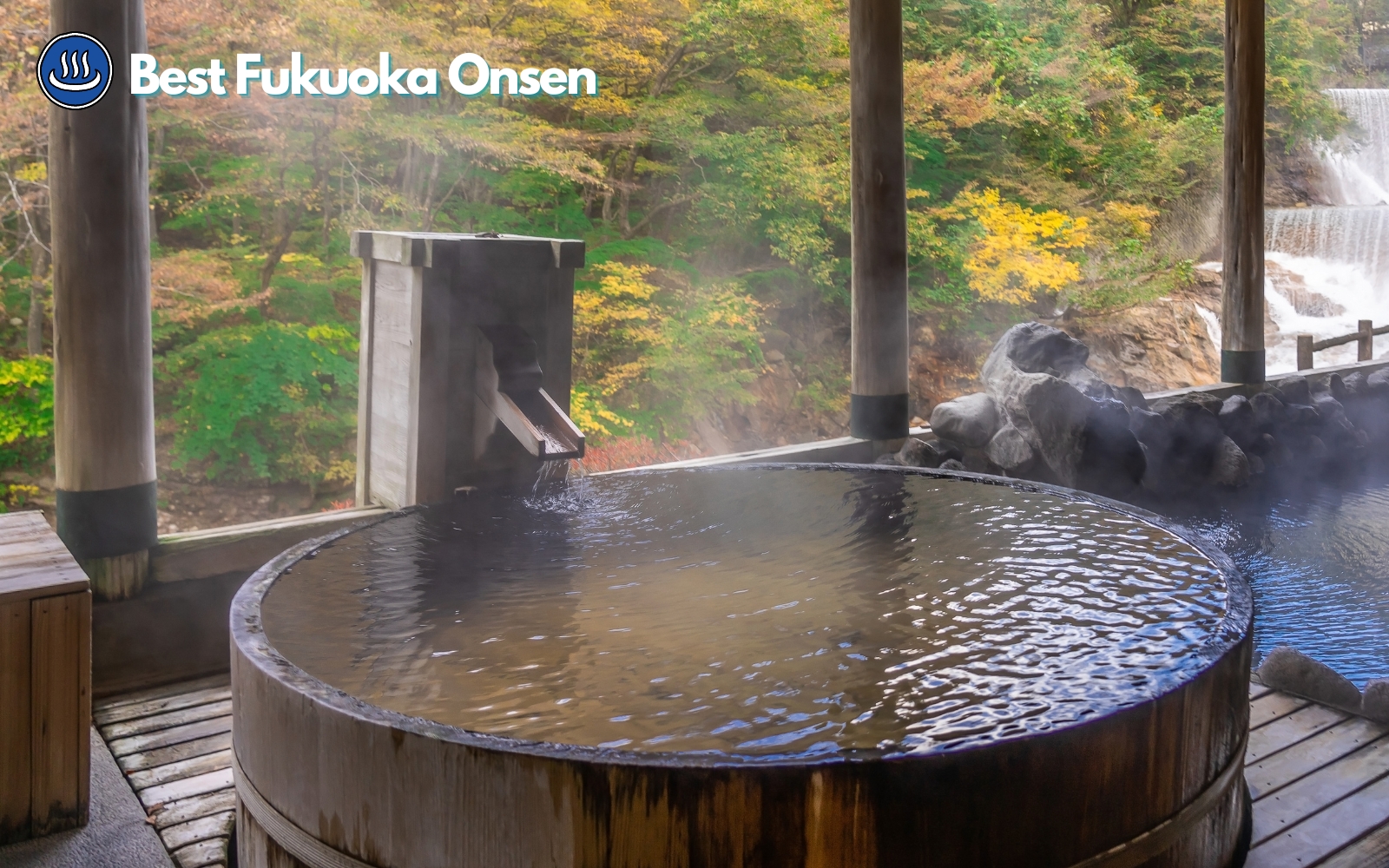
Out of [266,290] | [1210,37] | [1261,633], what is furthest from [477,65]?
[1210,37]

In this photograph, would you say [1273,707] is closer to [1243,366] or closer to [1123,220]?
[1243,366]

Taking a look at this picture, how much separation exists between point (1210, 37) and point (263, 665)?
15097 millimetres

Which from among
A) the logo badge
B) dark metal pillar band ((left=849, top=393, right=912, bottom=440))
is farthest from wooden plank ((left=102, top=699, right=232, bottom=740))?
dark metal pillar band ((left=849, top=393, right=912, bottom=440))

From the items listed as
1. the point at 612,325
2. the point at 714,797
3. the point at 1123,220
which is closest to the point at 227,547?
the point at 714,797

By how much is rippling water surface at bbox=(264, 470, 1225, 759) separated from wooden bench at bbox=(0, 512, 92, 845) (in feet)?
1.50

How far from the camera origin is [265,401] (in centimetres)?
683

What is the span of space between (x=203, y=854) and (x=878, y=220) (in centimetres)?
353

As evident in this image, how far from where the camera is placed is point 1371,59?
17625 mm

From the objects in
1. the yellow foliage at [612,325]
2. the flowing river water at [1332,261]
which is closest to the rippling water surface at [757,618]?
the yellow foliage at [612,325]

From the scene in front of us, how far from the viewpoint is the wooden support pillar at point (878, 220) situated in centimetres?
446

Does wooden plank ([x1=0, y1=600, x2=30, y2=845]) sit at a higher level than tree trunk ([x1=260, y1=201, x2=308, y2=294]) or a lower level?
lower

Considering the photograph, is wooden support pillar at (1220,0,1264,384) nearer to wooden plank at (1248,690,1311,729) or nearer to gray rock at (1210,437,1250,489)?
gray rock at (1210,437,1250,489)

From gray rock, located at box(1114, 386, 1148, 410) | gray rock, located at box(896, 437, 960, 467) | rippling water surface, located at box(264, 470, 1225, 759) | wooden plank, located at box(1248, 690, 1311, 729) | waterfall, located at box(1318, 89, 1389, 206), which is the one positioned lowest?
wooden plank, located at box(1248, 690, 1311, 729)

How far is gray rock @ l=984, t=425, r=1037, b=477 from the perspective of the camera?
5023mm
